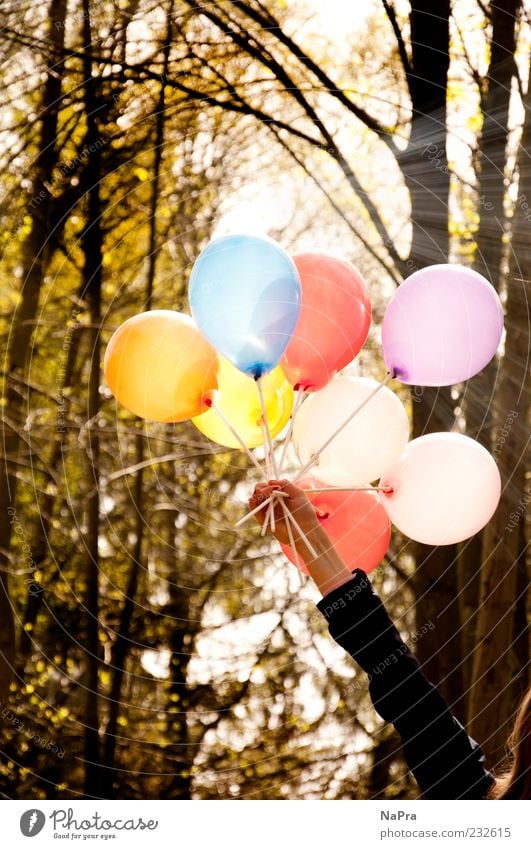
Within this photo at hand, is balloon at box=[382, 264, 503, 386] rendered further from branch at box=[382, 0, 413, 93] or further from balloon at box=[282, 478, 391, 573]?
branch at box=[382, 0, 413, 93]

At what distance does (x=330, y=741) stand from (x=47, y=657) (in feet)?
6.03

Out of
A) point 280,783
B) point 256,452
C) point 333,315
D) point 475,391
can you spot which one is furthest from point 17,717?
point 333,315

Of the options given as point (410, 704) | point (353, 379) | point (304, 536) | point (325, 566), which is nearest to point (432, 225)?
point (353, 379)

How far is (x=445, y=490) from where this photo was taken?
251 cm

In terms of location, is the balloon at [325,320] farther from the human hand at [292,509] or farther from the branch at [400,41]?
the branch at [400,41]

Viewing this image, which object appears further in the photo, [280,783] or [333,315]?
[280,783]

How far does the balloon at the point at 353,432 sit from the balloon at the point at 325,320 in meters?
0.08

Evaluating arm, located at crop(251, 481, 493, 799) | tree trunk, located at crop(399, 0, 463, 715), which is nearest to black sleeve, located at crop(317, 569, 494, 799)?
arm, located at crop(251, 481, 493, 799)

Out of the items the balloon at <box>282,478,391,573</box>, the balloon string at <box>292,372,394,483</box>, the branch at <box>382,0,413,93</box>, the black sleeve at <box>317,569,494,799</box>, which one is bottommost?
the black sleeve at <box>317,569,494,799</box>

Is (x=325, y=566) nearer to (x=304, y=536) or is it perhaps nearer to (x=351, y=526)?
(x=304, y=536)

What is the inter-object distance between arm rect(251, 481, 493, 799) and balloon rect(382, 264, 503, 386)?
907mm

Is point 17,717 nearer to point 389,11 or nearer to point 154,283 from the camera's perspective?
point 154,283

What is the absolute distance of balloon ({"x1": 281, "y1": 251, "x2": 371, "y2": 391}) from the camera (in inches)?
99.4

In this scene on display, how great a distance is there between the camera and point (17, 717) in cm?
546
